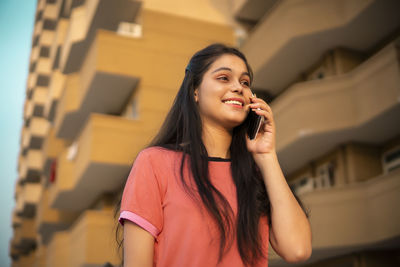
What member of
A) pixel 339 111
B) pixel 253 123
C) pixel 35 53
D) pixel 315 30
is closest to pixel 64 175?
pixel 315 30

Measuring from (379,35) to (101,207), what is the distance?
499 inches

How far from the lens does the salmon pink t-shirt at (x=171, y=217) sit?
2.47 meters

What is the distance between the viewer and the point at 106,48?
18.2 metres

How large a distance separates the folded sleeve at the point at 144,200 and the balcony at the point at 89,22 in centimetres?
1711

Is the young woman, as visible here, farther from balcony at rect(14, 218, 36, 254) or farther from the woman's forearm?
balcony at rect(14, 218, 36, 254)

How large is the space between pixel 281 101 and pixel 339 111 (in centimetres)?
170

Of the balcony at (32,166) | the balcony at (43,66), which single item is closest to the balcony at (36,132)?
the balcony at (32,166)

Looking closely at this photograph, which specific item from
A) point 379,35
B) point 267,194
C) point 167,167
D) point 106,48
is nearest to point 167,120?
point 167,167

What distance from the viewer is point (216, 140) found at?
2.91m

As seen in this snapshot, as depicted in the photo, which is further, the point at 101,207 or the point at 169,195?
the point at 101,207

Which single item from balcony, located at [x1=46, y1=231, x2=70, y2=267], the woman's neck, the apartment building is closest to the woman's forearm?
the woman's neck

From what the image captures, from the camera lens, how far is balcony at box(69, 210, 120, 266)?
17.5 meters

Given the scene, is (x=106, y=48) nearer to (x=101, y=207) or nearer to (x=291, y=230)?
(x=101, y=207)

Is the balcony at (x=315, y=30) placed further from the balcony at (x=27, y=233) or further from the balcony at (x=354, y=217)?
the balcony at (x=27, y=233)
